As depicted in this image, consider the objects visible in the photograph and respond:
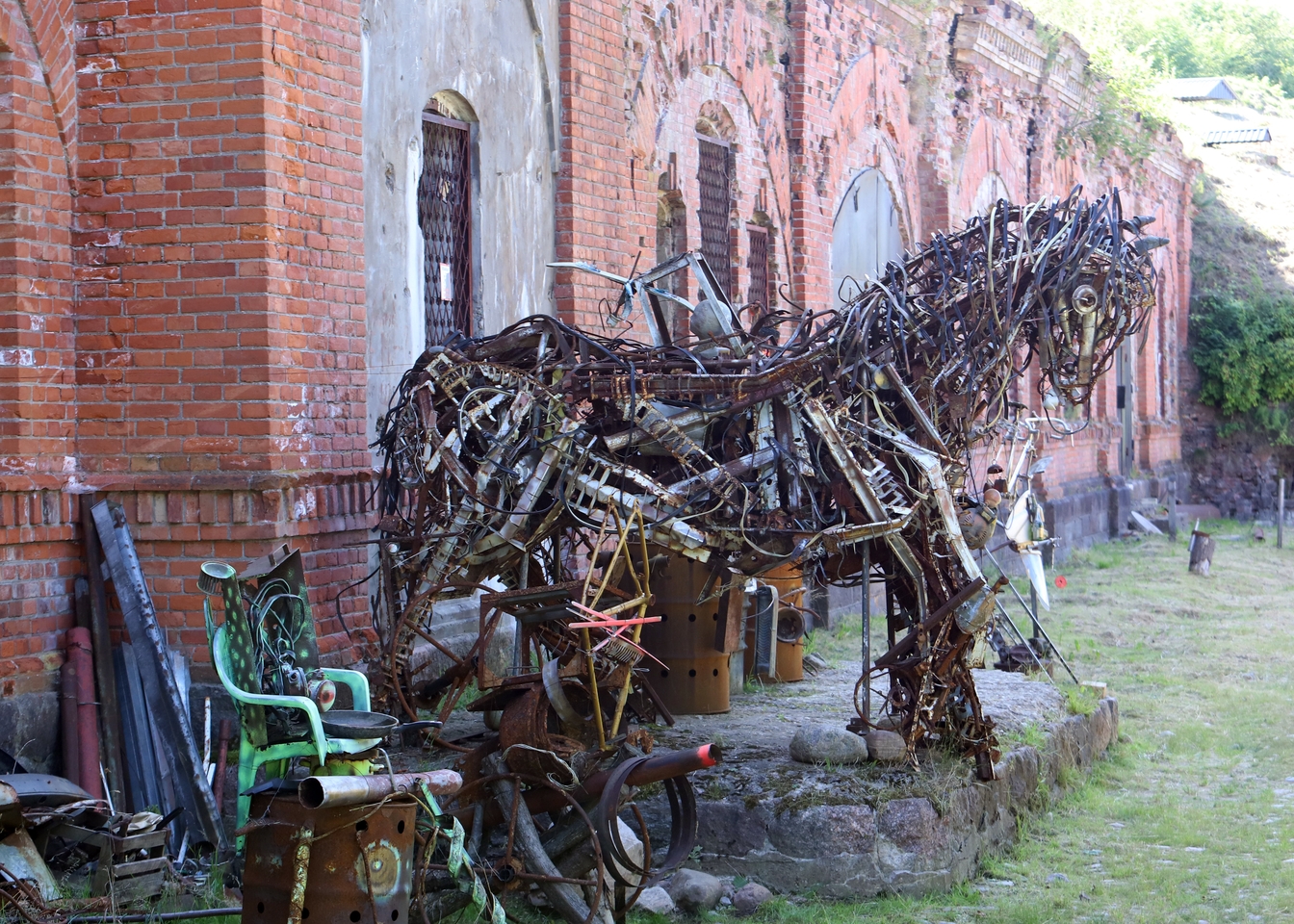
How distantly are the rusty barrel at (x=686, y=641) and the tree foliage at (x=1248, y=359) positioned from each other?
82.3ft

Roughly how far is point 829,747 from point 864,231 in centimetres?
1070

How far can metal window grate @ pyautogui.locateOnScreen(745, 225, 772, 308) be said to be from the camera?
48.5 ft

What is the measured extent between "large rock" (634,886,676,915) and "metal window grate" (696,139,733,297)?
8.15m

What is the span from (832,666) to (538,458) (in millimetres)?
4783

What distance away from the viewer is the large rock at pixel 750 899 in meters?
6.61

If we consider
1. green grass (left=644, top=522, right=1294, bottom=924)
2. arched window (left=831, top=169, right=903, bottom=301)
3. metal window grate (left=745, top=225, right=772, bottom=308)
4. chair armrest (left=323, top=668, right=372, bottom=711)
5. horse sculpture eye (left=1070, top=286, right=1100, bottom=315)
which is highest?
arched window (left=831, top=169, right=903, bottom=301)

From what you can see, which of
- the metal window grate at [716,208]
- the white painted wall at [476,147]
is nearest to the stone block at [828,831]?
the white painted wall at [476,147]

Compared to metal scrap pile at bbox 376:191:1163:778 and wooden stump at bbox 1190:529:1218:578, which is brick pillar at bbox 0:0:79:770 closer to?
metal scrap pile at bbox 376:191:1163:778

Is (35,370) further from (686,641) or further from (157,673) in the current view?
(686,641)

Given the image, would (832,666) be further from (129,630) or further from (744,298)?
(129,630)

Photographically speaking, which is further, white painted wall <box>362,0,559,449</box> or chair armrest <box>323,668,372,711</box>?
white painted wall <box>362,0,559,449</box>

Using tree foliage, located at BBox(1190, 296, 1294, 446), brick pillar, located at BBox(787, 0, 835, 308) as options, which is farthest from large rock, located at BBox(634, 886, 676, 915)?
tree foliage, located at BBox(1190, 296, 1294, 446)

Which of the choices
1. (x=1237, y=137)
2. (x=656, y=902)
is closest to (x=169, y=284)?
(x=656, y=902)

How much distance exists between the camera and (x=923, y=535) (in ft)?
24.0
